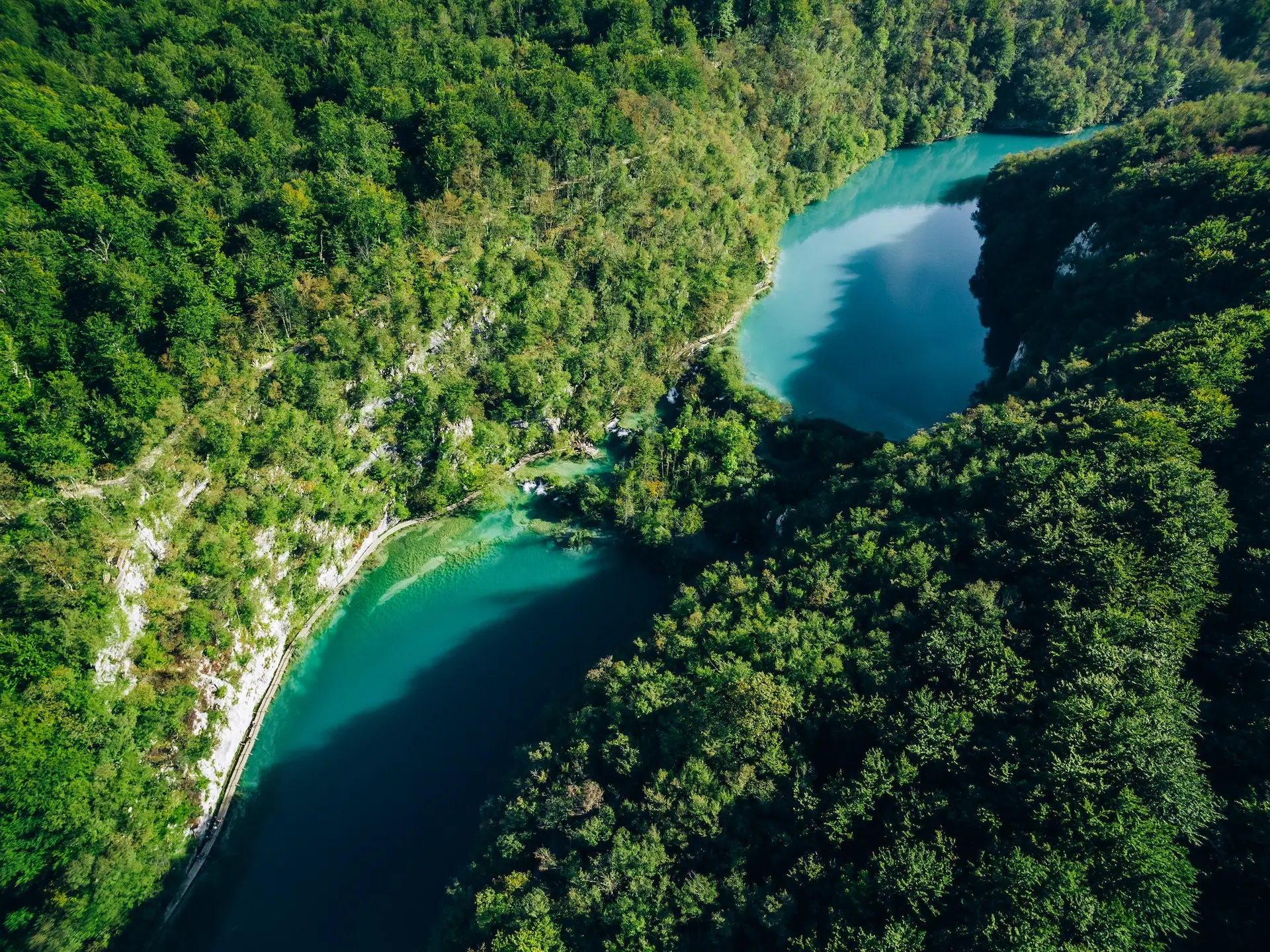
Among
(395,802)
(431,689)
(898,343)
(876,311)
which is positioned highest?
(876,311)

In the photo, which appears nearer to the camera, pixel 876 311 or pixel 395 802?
pixel 395 802

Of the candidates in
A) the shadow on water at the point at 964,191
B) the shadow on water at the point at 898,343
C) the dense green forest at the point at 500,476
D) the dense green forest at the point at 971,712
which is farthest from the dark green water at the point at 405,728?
the shadow on water at the point at 964,191

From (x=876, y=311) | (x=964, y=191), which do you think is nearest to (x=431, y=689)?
(x=876, y=311)

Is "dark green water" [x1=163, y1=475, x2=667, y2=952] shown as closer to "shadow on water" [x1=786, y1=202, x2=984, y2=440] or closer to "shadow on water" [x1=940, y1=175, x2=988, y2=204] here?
"shadow on water" [x1=786, y1=202, x2=984, y2=440]

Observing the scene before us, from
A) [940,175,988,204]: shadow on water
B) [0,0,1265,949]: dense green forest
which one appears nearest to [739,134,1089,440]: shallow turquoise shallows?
[940,175,988,204]: shadow on water

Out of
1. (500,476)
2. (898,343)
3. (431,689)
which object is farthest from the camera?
(898,343)

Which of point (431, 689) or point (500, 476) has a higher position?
point (500, 476)

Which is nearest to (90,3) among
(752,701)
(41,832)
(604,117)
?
(604,117)

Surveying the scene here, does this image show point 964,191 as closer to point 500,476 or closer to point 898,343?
point 898,343

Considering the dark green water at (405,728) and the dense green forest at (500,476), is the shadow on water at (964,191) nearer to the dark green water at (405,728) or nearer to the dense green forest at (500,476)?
the dense green forest at (500,476)
